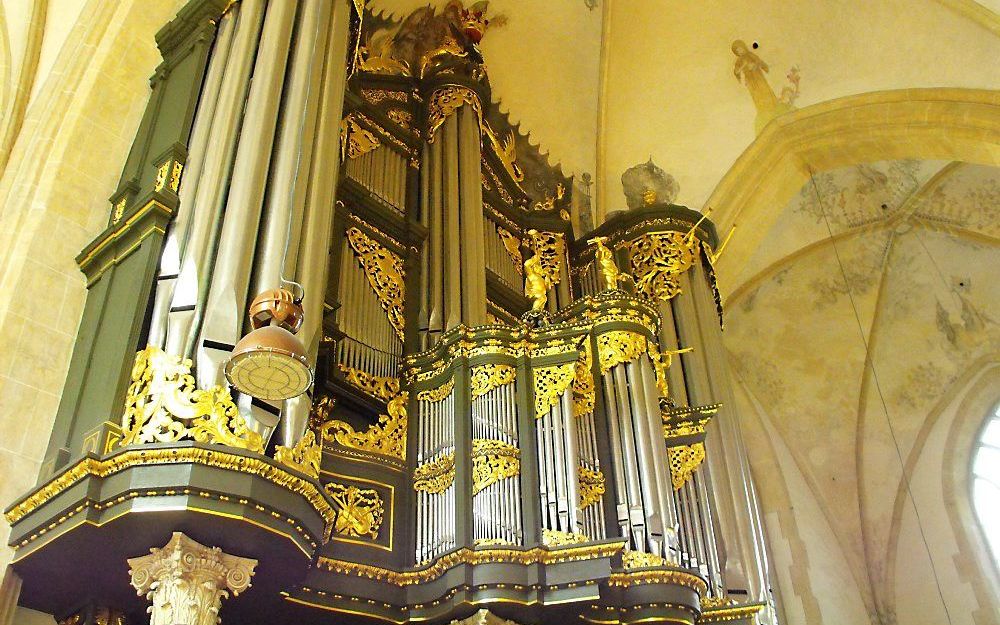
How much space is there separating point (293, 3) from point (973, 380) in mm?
12208

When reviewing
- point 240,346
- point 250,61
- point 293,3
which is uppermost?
point 293,3

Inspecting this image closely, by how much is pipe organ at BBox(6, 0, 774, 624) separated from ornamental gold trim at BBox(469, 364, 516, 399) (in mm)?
18

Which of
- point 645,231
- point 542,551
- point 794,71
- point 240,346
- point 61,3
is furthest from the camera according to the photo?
point 794,71

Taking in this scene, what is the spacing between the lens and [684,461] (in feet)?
27.9

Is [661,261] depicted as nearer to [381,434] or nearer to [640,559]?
[381,434]

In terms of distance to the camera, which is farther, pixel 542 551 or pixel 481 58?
pixel 481 58

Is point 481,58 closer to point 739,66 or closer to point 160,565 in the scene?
point 739,66

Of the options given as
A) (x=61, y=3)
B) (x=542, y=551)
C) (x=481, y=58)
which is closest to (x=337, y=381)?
(x=542, y=551)

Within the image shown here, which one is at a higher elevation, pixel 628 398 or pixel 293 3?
pixel 293 3

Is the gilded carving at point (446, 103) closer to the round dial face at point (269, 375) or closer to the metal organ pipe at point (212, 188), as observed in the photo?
the metal organ pipe at point (212, 188)

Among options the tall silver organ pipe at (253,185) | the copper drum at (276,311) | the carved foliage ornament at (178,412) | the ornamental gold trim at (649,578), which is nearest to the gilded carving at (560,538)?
the ornamental gold trim at (649,578)

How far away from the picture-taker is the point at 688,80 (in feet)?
46.3

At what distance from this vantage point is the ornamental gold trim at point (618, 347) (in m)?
8.17

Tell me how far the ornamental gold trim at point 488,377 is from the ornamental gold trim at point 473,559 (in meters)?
1.29
